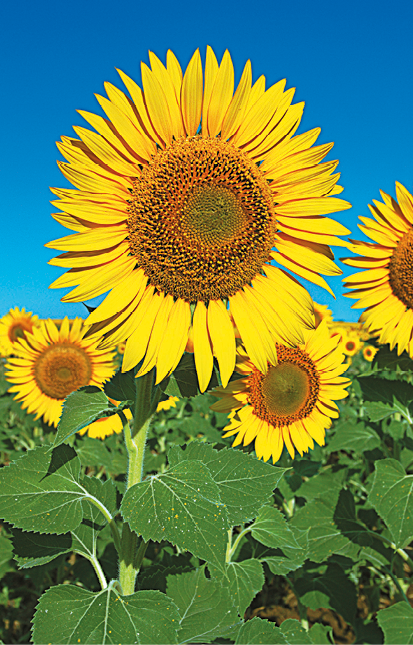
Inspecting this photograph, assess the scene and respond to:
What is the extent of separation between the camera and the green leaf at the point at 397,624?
2.88m

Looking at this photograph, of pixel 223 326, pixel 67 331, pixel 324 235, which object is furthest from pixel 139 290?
pixel 67 331

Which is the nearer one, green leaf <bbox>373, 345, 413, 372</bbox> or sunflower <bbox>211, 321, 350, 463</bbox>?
sunflower <bbox>211, 321, 350, 463</bbox>

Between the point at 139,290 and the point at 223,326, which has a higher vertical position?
the point at 139,290

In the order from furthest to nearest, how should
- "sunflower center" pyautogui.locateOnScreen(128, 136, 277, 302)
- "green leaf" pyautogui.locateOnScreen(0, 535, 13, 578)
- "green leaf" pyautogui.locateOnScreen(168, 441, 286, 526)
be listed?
"green leaf" pyautogui.locateOnScreen(0, 535, 13, 578)
"green leaf" pyautogui.locateOnScreen(168, 441, 286, 526)
"sunflower center" pyautogui.locateOnScreen(128, 136, 277, 302)

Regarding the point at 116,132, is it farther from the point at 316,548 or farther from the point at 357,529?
the point at 357,529

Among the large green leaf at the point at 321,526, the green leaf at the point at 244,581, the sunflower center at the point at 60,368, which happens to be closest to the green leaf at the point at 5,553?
the sunflower center at the point at 60,368

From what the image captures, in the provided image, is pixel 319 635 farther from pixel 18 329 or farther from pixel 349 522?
pixel 18 329

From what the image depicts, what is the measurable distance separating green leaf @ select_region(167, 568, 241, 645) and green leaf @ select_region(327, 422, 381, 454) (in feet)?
8.32

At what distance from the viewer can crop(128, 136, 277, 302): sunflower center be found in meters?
1.75

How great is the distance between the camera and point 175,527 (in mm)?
1454

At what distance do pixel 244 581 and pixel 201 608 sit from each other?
19.8 inches

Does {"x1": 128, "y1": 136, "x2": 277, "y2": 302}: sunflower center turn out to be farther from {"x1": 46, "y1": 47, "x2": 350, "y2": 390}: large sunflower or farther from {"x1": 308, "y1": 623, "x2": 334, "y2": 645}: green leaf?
{"x1": 308, "y1": 623, "x2": 334, "y2": 645}: green leaf

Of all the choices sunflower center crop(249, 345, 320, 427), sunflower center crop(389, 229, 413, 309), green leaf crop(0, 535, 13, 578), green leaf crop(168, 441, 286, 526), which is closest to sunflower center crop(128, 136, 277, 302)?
green leaf crop(168, 441, 286, 526)

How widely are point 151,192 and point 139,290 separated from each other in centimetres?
37
